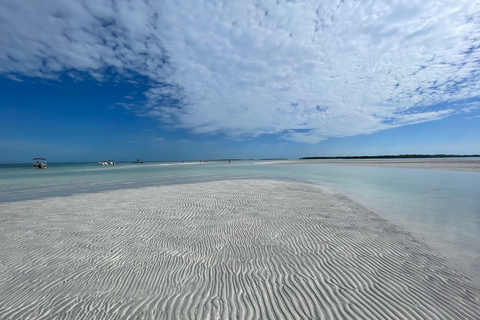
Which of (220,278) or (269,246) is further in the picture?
(269,246)

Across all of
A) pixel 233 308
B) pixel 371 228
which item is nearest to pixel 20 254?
pixel 233 308

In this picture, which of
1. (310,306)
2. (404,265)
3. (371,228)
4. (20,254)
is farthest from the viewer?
(371,228)

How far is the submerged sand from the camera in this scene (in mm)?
3287

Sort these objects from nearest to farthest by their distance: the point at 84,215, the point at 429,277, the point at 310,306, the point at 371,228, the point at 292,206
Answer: the point at 310,306
the point at 429,277
the point at 371,228
the point at 84,215
the point at 292,206

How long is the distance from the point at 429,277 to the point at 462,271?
2.73 feet

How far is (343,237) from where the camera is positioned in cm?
602

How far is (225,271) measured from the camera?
14.4 ft

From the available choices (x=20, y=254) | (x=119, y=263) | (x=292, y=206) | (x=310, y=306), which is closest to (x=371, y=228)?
(x=292, y=206)

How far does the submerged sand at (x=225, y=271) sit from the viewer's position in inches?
129

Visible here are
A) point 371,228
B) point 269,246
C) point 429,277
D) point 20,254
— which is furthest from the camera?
point 371,228

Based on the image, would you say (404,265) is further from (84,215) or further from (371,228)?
(84,215)

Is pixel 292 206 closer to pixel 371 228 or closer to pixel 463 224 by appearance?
pixel 371 228

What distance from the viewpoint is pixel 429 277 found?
397 cm

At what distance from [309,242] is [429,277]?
245 cm
